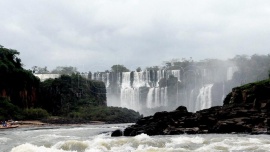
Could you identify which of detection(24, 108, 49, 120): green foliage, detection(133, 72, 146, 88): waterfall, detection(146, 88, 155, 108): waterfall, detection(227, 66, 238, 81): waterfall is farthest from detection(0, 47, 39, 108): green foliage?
detection(227, 66, 238, 81): waterfall

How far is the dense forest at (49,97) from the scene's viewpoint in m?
77.2

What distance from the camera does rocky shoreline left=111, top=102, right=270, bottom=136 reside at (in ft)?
112

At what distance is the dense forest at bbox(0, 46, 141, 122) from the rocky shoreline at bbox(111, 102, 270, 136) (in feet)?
126

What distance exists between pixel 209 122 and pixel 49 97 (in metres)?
67.9

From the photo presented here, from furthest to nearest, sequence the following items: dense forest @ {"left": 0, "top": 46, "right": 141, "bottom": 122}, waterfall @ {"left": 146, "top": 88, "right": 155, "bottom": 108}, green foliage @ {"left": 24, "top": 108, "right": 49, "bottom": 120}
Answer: waterfall @ {"left": 146, "top": 88, "right": 155, "bottom": 108}
dense forest @ {"left": 0, "top": 46, "right": 141, "bottom": 122}
green foliage @ {"left": 24, "top": 108, "right": 49, "bottom": 120}

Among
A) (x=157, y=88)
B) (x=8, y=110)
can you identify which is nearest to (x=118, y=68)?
(x=157, y=88)

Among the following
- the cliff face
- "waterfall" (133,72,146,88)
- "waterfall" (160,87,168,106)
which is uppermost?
"waterfall" (133,72,146,88)

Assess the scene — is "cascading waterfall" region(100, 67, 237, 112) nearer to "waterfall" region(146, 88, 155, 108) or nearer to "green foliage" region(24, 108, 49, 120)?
"waterfall" region(146, 88, 155, 108)

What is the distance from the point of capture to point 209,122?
37.2 meters

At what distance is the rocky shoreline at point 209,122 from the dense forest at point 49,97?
38279 mm

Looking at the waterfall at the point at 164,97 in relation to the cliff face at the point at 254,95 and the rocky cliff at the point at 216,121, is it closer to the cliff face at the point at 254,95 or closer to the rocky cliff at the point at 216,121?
the cliff face at the point at 254,95

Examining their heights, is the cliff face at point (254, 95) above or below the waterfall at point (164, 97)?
above

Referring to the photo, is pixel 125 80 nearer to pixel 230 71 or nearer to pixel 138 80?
pixel 138 80

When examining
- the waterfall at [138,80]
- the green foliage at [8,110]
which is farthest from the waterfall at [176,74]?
the green foliage at [8,110]
